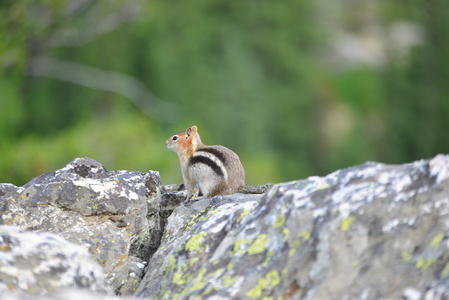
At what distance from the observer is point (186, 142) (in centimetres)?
788

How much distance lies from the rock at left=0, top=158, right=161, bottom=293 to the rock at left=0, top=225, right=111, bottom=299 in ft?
2.73

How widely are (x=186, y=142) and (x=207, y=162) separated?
0.85 m

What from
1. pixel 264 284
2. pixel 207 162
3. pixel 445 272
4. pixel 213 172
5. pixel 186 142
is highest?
pixel 186 142

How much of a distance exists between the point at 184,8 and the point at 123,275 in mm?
30842

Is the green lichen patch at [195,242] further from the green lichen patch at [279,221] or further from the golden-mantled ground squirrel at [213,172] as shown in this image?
the golden-mantled ground squirrel at [213,172]

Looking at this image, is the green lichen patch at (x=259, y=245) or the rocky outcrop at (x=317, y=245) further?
the green lichen patch at (x=259, y=245)

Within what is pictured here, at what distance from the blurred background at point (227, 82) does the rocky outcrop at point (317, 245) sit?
10318mm

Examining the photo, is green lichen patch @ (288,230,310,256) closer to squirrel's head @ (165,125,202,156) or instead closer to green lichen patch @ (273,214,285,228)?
green lichen patch @ (273,214,285,228)

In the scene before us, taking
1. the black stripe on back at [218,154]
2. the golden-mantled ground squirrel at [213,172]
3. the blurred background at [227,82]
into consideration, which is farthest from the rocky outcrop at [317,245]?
the blurred background at [227,82]

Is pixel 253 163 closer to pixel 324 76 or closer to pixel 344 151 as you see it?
pixel 344 151

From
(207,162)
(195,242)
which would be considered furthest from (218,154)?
(195,242)

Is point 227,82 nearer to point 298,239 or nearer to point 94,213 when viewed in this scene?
point 94,213

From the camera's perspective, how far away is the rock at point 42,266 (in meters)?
3.63

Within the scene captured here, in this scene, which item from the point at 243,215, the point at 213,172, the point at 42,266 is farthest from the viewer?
the point at 213,172
